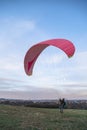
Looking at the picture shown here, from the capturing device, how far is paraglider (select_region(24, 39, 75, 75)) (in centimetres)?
3269

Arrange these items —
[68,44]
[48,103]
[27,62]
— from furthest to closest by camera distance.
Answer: [48,103] → [27,62] → [68,44]

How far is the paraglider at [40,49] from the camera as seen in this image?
32.7 metres

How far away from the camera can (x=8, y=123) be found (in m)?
39.3

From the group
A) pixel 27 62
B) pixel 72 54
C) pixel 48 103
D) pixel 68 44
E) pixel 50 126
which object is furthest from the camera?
pixel 48 103

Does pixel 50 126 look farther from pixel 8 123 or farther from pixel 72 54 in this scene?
pixel 72 54

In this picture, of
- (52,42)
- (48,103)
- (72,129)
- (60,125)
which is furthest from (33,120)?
(48,103)

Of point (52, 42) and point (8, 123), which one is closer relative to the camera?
point (52, 42)

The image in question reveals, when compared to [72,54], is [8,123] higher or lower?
lower

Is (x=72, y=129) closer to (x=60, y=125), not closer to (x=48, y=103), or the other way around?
(x=60, y=125)

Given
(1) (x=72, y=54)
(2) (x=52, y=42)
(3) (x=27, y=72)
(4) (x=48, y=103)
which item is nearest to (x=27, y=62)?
(3) (x=27, y=72)

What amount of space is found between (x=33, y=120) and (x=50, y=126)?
476cm

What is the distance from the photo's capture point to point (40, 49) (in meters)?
39.7

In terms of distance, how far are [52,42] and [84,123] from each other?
38.1 ft

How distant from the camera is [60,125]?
38062 mm
